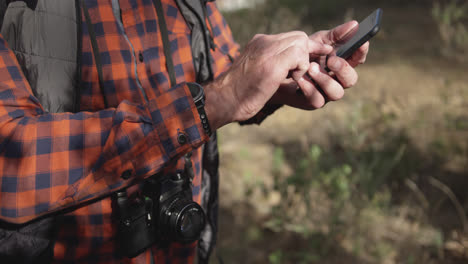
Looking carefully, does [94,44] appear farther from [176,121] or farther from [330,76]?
[330,76]

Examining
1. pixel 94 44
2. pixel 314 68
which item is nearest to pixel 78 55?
pixel 94 44

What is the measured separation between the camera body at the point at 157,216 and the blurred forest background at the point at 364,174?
4.39ft

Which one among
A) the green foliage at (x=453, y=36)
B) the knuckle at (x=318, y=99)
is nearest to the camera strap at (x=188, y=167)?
the knuckle at (x=318, y=99)

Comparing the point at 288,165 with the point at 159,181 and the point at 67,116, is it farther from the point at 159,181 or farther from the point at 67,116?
the point at 67,116

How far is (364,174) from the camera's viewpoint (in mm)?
2506

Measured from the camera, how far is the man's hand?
1.09m

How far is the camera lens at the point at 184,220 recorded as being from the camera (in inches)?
44.2

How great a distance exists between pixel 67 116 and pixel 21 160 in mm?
158

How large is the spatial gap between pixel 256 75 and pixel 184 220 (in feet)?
1.71

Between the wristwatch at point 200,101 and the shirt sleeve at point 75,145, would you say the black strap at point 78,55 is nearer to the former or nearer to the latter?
the shirt sleeve at point 75,145

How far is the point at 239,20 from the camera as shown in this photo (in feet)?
18.2

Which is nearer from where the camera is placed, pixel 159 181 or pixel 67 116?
pixel 67 116

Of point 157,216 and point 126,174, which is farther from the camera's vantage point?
point 157,216

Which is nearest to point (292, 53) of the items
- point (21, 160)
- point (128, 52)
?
point (128, 52)
